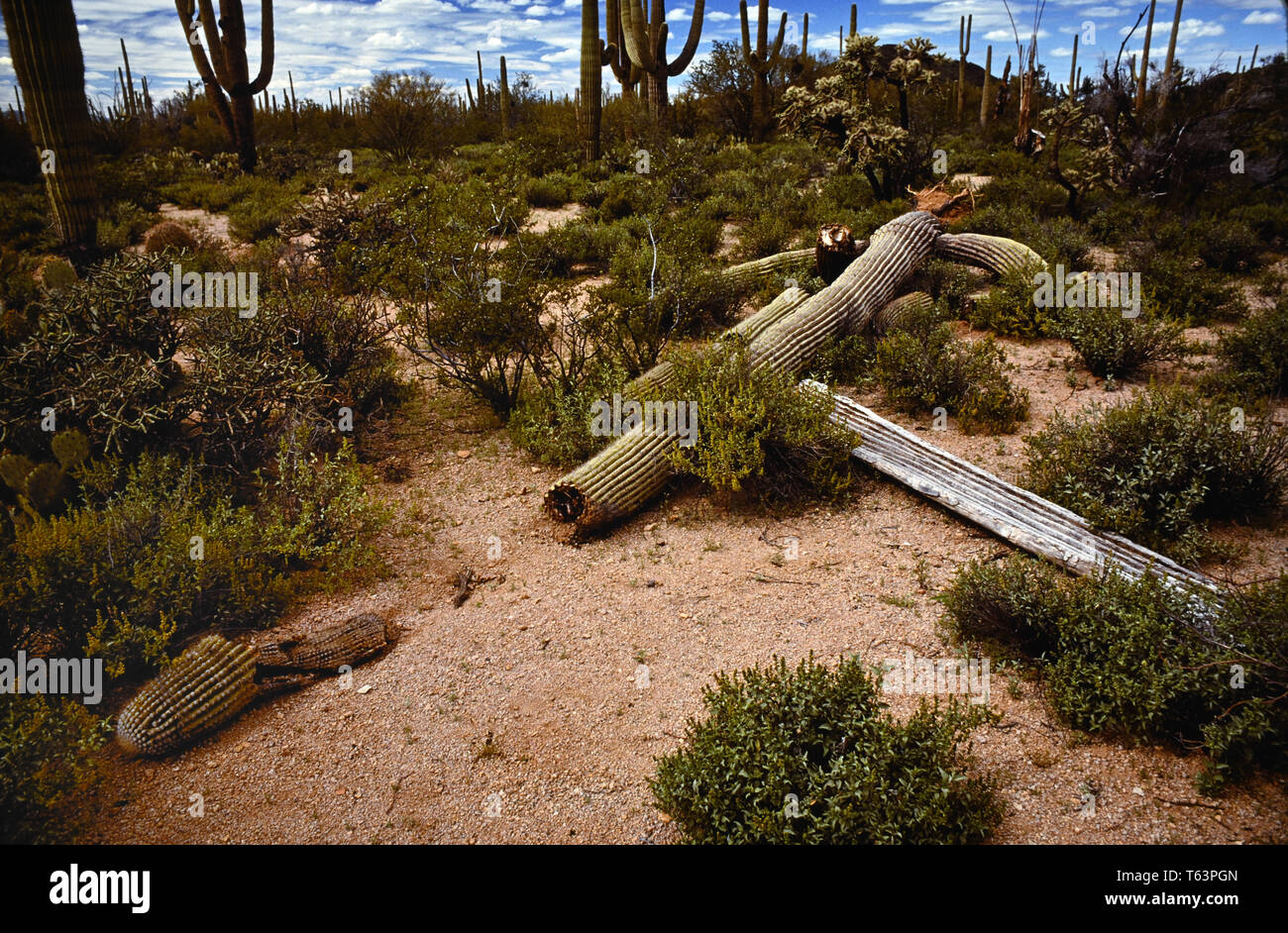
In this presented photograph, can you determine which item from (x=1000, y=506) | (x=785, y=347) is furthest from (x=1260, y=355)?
(x=785, y=347)

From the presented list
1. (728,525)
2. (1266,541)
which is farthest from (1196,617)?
(728,525)

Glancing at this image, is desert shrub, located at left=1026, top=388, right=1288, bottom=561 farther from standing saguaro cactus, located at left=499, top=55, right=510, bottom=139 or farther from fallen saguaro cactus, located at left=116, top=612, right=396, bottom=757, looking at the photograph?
standing saguaro cactus, located at left=499, top=55, right=510, bottom=139

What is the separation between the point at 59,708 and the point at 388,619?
1786 millimetres

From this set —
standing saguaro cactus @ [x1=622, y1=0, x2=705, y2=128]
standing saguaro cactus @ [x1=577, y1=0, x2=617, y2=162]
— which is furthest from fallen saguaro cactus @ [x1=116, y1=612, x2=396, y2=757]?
standing saguaro cactus @ [x1=622, y1=0, x2=705, y2=128]

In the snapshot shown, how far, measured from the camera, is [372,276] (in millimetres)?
7680

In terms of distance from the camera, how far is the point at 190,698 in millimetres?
3988

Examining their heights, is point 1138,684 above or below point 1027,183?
below

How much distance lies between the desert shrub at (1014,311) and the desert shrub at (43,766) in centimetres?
925

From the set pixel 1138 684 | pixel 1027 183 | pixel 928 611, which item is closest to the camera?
pixel 1138 684

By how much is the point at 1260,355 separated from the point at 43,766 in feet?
32.4

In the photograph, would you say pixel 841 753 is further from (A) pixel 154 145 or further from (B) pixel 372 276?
(A) pixel 154 145

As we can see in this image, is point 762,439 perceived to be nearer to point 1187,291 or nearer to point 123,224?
point 1187,291

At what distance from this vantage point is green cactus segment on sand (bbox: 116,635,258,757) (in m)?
3.84

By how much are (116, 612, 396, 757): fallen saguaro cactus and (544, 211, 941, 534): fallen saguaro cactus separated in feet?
5.92
